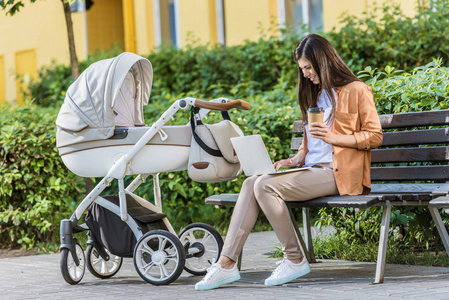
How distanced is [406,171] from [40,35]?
15.4 meters

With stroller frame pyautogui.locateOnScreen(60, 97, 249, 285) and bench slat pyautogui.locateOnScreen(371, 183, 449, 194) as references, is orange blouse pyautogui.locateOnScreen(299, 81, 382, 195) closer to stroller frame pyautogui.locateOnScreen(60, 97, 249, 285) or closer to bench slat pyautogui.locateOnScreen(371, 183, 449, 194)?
bench slat pyautogui.locateOnScreen(371, 183, 449, 194)

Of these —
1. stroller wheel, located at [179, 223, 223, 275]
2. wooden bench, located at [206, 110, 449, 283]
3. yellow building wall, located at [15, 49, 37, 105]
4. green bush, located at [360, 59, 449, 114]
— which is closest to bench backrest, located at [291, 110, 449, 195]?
wooden bench, located at [206, 110, 449, 283]

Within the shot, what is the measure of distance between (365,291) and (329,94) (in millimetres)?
1243

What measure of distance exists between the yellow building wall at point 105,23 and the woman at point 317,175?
13.8 meters

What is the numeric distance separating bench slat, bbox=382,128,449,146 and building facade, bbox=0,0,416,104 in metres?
5.59

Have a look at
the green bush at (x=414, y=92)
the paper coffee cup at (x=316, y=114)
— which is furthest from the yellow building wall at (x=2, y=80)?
the paper coffee cup at (x=316, y=114)

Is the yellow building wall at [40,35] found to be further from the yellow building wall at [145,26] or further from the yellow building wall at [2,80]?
the yellow building wall at [145,26]

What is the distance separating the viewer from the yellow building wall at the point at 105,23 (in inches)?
728

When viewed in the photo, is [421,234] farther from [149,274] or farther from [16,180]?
[16,180]

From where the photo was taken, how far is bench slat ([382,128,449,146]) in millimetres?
5195

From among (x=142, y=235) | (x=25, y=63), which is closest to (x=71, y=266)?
(x=142, y=235)

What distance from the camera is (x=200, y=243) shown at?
550 centimetres

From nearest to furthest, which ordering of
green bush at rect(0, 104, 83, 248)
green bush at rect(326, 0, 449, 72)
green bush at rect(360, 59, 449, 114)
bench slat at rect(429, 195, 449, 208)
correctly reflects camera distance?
1. bench slat at rect(429, 195, 449, 208)
2. green bush at rect(360, 59, 449, 114)
3. green bush at rect(0, 104, 83, 248)
4. green bush at rect(326, 0, 449, 72)

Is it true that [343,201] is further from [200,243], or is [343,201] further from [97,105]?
[97,105]
